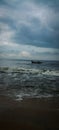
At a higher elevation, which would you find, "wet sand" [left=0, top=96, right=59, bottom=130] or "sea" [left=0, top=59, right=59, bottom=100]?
"sea" [left=0, top=59, right=59, bottom=100]

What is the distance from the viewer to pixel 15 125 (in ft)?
17.6

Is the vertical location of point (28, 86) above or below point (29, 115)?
above

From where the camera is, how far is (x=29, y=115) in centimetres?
633

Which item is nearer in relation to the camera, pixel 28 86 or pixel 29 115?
pixel 29 115

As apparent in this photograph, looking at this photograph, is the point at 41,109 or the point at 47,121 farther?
the point at 41,109

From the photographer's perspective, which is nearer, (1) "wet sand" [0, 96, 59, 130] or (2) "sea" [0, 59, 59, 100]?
(1) "wet sand" [0, 96, 59, 130]

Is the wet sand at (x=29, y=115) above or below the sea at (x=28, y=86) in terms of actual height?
below

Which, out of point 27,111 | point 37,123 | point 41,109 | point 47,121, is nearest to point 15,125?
point 37,123

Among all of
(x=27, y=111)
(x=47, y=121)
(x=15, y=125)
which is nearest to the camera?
(x=15, y=125)

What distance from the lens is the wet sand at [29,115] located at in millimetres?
5346

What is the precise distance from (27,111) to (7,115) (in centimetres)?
94

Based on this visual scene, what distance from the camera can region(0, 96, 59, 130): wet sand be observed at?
535cm

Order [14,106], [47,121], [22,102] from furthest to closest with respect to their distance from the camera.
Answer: [22,102], [14,106], [47,121]

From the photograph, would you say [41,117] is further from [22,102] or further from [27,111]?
[22,102]
